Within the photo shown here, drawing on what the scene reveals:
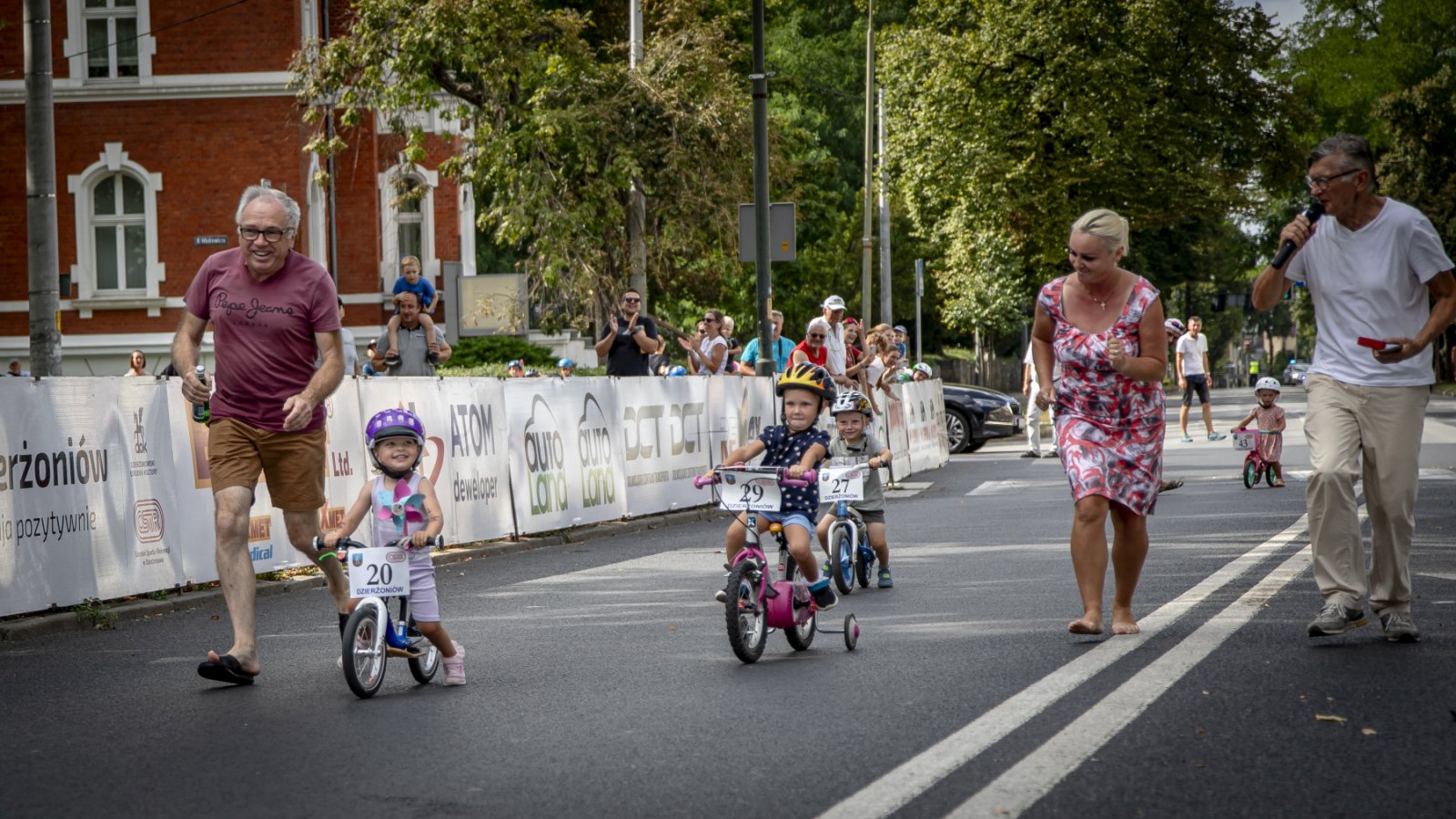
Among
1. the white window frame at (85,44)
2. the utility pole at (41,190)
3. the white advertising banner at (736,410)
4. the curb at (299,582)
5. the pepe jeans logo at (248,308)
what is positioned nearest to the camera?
the pepe jeans logo at (248,308)

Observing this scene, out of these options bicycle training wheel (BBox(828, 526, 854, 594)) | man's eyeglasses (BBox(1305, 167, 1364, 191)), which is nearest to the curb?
bicycle training wheel (BBox(828, 526, 854, 594))

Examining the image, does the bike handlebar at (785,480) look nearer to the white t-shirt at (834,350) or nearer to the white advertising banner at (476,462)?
the white advertising banner at (476,462)

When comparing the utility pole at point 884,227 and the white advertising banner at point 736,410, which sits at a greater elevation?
the utility pole at point 884,227

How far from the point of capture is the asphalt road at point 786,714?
5012mm

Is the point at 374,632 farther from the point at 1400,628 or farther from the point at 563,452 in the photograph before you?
Result: the point at 563,452

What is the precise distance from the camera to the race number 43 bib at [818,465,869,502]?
806cm

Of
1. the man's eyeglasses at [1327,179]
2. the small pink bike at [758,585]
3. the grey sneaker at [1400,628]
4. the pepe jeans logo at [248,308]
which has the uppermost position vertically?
the man's eyeglasses at [1327,179]

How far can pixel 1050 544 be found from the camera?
12703 millimetres

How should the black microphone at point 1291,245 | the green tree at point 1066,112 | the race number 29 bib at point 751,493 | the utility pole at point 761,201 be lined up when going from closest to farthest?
the black microphone at point 1291,245 → the race number 29 bib at point 751,493 → the utility pole at point 761,201 → the green tree at point 1066,112

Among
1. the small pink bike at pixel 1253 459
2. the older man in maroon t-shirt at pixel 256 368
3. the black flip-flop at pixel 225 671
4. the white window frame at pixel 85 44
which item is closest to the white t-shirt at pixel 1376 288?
the older man in maroon t-shirt at pixel 256 368

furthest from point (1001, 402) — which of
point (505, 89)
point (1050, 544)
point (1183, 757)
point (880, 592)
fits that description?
point (1183, 757)

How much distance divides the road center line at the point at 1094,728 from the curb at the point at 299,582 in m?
6.04

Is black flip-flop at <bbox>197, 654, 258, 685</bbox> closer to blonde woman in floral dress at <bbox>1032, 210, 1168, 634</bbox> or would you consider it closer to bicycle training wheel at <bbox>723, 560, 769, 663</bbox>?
bicycle training wheel at <bbox>723, 560, 769, 663</bbox>

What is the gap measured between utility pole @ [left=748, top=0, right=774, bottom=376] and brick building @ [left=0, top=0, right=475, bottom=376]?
12.6 m
